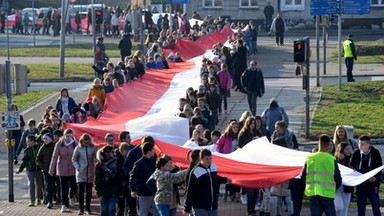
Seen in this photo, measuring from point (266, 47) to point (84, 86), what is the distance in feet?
49.3

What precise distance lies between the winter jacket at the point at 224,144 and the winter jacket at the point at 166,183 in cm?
370

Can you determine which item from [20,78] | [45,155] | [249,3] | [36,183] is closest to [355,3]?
[20,78]

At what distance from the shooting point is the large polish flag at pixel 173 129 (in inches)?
698

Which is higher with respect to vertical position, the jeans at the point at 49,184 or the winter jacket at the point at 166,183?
the winter jacket at the point at 166,183

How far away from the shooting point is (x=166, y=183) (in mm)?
16422

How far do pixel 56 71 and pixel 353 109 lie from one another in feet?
60.4

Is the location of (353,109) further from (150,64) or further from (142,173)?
(142,173)

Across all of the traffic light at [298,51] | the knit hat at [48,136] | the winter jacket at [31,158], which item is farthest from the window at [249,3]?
the knit hat at [48,136]

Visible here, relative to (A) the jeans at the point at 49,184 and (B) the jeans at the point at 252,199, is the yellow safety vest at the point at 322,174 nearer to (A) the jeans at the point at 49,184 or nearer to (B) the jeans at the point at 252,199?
(B) the jeans at the point at 252,199

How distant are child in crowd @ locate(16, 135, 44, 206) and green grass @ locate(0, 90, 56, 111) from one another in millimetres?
14768

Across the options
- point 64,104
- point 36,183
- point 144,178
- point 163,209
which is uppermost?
point 64,104

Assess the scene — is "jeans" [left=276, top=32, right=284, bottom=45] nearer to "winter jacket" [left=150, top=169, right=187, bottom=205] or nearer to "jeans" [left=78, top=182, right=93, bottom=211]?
"jeans" [left=78, top=182, right=93, bottom=211]

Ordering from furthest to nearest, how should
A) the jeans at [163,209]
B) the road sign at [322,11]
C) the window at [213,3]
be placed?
the window at [213,3] → the road sign at [322,11] → the jeans at [163,209]

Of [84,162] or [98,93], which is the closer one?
[84,162]
